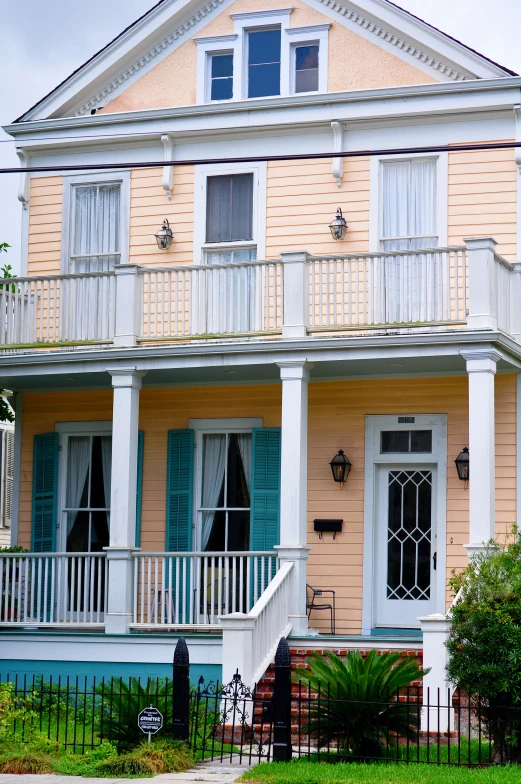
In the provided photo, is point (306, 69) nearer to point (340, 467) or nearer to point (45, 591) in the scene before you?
point (340, 467)

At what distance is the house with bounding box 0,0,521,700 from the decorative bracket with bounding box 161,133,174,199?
0.03 m

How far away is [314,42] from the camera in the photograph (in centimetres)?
1792

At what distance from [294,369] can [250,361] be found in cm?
64

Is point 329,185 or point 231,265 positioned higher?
point 329,185

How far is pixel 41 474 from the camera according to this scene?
18328 mm

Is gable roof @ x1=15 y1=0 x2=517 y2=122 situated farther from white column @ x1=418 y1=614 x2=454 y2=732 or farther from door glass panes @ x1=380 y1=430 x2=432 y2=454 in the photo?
white column @ x1=418 y1=614 x2=454 y2=732

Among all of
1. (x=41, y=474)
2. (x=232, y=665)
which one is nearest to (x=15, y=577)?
(x=41, y=474)

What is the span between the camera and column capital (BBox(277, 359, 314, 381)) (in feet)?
50.4

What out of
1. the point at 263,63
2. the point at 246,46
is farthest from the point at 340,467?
the point at 246,46

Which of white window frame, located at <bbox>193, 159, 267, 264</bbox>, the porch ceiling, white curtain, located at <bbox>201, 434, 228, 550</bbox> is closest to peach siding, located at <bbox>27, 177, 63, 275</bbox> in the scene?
the porch ceiling

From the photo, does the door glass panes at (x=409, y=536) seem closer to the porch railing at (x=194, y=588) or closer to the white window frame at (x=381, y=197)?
the porch railing at (x=194, y=588)

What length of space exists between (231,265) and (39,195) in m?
4.39

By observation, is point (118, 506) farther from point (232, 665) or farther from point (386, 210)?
point (386, 210)

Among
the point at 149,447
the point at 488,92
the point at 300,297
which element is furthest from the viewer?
the point at 149,447
